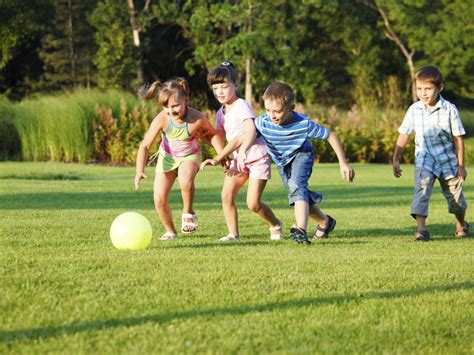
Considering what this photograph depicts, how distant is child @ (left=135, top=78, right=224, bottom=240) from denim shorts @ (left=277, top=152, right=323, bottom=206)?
67 cm

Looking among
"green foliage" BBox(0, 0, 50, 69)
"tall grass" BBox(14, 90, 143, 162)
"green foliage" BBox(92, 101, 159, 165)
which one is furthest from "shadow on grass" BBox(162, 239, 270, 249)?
"green foliage" BBox(0, 0, 50, 69)

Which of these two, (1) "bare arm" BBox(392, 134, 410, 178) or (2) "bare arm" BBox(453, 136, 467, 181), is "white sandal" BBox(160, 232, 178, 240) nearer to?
(1) "bare arm" BBox(392, 134, 410, 178)

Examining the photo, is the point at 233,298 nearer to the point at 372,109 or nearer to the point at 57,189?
the point at 57,189

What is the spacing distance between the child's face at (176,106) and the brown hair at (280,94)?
78cm

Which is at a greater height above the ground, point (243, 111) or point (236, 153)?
point (243, 111)

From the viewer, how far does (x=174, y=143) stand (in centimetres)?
892

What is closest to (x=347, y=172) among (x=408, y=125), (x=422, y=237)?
(x=422, y=237)

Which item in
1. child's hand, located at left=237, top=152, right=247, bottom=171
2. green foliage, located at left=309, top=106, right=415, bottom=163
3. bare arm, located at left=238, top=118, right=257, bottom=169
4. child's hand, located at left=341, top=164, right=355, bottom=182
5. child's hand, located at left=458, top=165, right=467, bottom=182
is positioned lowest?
green foliage, located at left=309, top=106, right=415, bottom=163

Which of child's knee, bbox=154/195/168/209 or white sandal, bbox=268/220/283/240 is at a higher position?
child's knee, bbox=154/195/168/209

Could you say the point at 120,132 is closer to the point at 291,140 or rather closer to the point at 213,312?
the point at 291,140

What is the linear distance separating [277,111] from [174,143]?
3.41 feet

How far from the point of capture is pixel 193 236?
8.96 metres

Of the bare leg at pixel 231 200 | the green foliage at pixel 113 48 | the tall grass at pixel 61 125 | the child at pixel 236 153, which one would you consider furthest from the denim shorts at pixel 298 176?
the green foliage at pixel 113 48

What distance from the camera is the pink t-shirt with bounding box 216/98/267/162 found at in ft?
28.7
